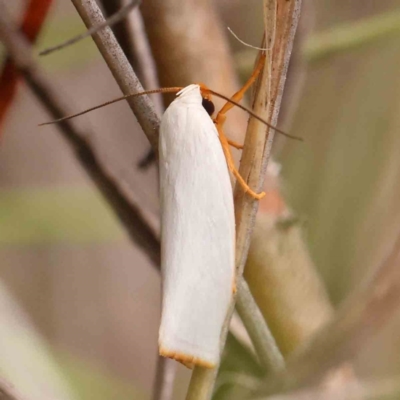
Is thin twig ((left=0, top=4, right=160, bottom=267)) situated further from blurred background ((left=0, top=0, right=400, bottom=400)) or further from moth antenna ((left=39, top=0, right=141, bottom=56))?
moth antenna ((left=39, top=0, right=141, bottom=56))

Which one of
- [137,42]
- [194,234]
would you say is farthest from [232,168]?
[137,42]

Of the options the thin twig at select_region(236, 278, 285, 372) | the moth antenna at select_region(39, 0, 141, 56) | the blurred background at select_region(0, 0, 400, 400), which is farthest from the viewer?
the blurred background at select_region(0, 0, 400, 400)

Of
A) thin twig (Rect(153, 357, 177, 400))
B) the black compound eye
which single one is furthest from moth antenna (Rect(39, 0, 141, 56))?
thin twig (Rect(153, 357, 177, 400))

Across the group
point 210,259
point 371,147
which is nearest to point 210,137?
point 210,259

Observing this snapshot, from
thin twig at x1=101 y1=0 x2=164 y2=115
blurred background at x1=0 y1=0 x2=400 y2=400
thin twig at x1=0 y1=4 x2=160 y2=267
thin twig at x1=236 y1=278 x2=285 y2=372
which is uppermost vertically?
blurred background at x1=0 y1=0 x2=400 y2=400

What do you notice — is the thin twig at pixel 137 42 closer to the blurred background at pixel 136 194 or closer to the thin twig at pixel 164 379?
the blurred background at pixel 136 194

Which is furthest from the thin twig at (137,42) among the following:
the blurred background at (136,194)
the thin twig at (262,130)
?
the thin twig at (262,130)

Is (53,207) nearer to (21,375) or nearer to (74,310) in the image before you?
(74,310)
